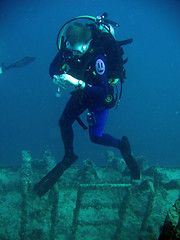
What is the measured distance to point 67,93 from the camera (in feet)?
142

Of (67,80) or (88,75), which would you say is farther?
(88,75)

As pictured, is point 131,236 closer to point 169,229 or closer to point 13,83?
point 169,229

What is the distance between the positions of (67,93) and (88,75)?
40.5 meters

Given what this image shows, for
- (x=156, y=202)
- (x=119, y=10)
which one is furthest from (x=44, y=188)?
(x=119, y=10)

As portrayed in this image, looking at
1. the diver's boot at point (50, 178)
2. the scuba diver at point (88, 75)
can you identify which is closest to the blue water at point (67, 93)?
the diver's boot at point (50, 178)

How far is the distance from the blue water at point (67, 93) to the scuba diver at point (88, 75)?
492 inches

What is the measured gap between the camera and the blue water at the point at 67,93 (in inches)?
1019

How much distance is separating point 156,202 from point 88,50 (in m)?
4.02

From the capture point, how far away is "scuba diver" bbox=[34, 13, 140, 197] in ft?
11.0

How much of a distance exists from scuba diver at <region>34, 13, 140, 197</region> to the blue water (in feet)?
41.0

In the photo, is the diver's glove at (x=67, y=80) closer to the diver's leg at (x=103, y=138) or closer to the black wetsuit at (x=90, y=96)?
the black wetsuit at (x=90, y=96)

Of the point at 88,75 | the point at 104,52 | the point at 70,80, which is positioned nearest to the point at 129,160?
the point at 88,75

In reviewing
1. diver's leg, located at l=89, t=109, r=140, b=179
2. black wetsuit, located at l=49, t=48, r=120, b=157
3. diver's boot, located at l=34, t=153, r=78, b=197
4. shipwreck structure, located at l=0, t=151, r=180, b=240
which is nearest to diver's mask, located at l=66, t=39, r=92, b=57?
black wetsuit, located at l=49, t=48, r=120, b=157

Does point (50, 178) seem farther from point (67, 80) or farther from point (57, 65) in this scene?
point (57, 65)
